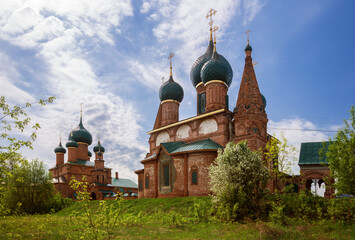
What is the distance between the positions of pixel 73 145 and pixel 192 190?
1003 inches

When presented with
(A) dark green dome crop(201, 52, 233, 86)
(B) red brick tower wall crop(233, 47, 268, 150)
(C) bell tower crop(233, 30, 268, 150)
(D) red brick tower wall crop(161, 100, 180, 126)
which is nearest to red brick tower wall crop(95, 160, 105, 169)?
(D) red brick tower wall crop(161, 100, 180, 126)

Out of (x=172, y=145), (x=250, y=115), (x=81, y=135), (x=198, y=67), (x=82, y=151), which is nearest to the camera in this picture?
(x=250, y=115)

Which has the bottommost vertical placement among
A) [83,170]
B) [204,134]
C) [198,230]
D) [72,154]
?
[198,230]

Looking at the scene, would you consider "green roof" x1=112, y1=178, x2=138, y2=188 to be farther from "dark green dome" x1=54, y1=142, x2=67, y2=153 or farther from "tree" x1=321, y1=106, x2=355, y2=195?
"tree" x1=321, y1=106, x2=355, y2=195

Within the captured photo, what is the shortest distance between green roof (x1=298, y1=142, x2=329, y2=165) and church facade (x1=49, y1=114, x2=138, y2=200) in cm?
2160

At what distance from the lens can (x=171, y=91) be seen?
2966 cm

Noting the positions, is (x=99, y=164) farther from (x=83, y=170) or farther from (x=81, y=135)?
(x=81, y=135)

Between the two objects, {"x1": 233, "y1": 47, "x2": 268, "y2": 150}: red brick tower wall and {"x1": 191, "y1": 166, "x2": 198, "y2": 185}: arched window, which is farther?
{"x1": 191, "y1": 166, "x2": 198, "y2": 185}: arched window

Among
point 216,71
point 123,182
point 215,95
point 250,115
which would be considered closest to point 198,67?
point 216,71

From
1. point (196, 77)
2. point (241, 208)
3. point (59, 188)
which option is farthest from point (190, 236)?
point (59, 188)

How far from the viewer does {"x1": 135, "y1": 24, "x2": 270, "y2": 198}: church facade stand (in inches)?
810

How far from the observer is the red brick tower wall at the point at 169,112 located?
2934 cm

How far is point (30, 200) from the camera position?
22750 millimetres

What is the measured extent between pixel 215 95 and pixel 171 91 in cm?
616
